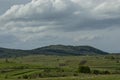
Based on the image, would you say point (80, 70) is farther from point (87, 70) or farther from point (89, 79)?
point (89, 79)

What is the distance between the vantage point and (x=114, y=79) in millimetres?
60500

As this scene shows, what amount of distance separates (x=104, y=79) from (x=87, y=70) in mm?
71321

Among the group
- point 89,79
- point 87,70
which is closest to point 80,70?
point 87,70

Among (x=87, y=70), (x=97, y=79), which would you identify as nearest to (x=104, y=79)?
(x=97, y=79)

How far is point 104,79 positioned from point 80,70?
72.5 m

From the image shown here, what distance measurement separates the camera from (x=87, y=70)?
132500 millimetres

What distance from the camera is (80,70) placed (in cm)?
13375

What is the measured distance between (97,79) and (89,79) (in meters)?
1.69

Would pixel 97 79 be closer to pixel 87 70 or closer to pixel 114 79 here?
pixel 114 79

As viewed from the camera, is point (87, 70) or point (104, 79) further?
point (87, 70)

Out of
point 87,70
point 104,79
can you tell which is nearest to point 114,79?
point 104,79

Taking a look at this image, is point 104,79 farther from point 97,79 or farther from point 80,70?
point 80,70

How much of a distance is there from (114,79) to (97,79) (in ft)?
10.5

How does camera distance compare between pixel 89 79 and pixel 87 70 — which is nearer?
pixel 89 79
